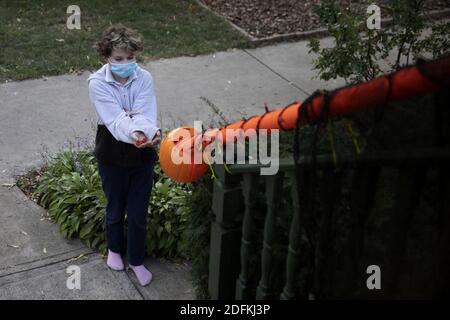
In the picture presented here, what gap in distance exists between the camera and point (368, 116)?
2.13 m

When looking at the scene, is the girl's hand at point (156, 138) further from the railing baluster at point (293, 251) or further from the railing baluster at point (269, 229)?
the railing baluster at point (293, 251)

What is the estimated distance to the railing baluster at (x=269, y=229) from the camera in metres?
2.55

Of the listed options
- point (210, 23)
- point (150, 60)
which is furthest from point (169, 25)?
point (150, 60)

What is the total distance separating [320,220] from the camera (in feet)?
7.88

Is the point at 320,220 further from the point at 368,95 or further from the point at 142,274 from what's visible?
the point at 142,274

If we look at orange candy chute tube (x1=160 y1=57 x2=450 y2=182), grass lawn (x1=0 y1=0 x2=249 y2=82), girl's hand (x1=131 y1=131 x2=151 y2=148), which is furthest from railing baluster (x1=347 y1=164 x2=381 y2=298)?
grass lawn (x1=0 y1=0 x2=249 y2=82)

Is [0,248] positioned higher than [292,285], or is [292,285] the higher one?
[292,285]

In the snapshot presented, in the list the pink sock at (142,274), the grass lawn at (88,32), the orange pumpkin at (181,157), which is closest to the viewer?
the orange pumpkin at (181,157)

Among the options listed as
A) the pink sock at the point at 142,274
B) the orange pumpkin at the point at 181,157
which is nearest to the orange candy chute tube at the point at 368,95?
the orange pumpkin at the point at 181,157

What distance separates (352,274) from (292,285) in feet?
1.10

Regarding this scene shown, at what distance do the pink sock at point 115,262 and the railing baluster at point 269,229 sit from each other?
4.69 ft

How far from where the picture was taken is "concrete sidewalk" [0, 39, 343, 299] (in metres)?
3.94

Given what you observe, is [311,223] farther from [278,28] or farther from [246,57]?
[278,28]

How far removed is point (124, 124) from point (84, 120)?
3.10 metres
